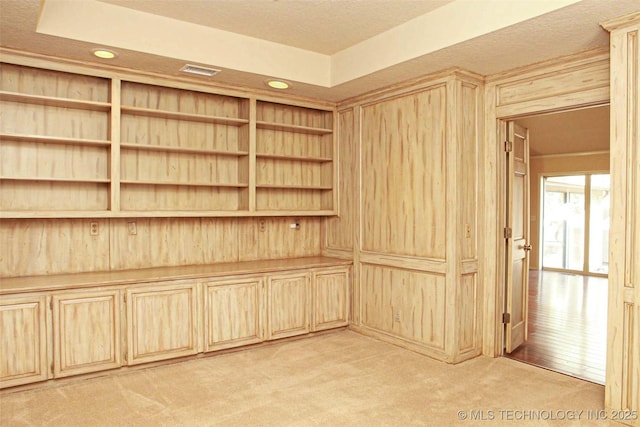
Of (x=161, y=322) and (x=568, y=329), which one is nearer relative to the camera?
(x=161, y=322)

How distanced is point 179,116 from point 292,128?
3.91 ft

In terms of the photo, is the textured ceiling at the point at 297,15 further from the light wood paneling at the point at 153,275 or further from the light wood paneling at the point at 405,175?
the light wood paneling at the point at 153,275

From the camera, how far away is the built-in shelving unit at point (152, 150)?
3.61 meters

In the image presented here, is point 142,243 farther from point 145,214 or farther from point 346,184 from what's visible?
point 346,184

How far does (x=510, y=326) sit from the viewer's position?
13.3 feet

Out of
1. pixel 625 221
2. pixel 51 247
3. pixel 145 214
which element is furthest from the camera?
pixel 145 214

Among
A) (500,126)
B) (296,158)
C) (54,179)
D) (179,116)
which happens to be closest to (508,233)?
(500,126)

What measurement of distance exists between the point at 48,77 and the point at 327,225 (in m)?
3.09

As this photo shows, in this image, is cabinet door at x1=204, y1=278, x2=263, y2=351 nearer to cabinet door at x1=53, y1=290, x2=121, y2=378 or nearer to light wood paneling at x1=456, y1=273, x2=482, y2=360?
cabinet door at x1=53, y1=290, x2=121, y2=378

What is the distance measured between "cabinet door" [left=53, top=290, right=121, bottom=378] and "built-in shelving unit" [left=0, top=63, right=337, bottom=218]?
0.71 m

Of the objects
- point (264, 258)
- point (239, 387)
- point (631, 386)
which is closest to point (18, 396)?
point (239, 387)

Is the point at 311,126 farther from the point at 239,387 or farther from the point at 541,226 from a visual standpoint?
the point at 541,226

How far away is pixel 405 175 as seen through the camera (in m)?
4.24

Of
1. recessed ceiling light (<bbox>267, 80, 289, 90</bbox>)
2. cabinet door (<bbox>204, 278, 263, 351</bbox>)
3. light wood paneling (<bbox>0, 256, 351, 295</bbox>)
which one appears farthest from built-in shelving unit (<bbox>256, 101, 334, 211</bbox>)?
cabinet door (<bbox>204, 278, 263, 351</bbox>)
